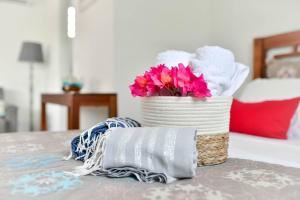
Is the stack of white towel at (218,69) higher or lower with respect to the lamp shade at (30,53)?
lower

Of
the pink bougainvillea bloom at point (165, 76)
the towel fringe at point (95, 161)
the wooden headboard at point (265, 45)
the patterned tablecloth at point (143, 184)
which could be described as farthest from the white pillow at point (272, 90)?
the towel fringe at point (95, 161)

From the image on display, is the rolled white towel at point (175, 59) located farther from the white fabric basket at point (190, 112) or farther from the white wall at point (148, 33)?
the white wall at point (148, 33)

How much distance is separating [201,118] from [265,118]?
0.82 m

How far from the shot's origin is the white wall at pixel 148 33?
2527 millimetres

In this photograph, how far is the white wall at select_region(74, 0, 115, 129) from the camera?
2.60 metres

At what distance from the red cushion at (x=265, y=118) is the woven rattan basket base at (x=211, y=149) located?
73 centimetres

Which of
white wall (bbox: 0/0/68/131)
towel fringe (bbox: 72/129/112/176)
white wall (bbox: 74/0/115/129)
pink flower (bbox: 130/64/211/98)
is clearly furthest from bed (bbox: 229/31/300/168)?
white wall (bbox: 0/0/68/131)

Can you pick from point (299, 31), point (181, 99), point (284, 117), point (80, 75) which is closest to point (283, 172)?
point (181, 99)

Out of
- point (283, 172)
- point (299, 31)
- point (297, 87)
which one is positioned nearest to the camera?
point (283, 172)

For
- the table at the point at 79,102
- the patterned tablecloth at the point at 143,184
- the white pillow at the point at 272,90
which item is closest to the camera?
the patterned tablecloth at the point at 143,184

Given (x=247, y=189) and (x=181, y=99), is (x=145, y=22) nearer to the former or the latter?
(x=181, y=99)

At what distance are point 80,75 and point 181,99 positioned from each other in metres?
2.67

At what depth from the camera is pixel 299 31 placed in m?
2.00

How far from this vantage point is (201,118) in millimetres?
760
